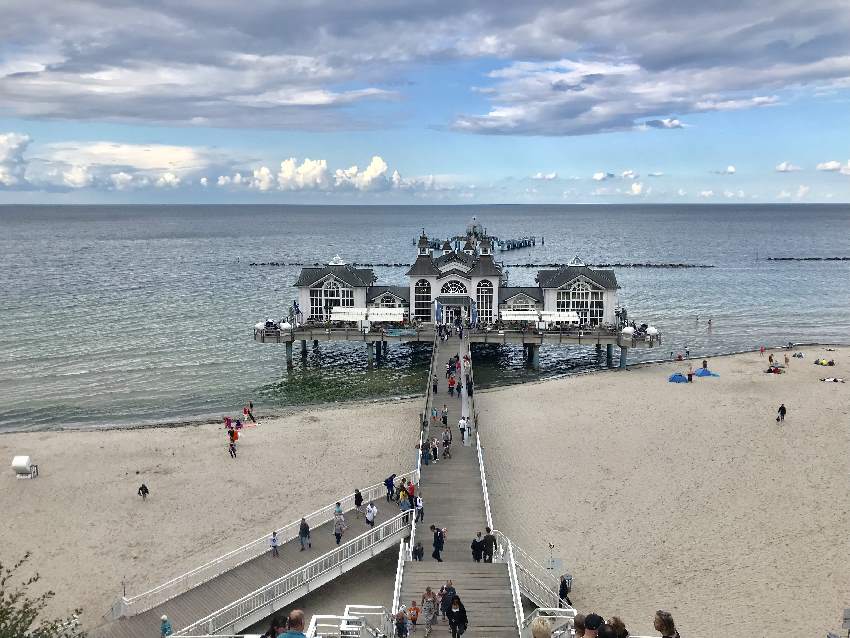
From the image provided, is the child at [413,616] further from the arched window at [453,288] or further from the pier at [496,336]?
the arched window at [453,288]

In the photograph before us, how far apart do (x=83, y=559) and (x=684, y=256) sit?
4893 inches

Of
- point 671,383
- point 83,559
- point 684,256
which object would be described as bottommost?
point 83,559

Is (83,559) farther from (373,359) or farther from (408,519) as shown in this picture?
(373,359)

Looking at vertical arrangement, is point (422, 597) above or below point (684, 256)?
below

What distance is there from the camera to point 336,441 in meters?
31.3

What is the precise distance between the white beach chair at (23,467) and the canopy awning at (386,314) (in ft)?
74.0

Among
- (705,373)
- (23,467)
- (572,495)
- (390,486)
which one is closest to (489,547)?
(390,486)

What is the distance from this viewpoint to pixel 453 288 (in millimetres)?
47875

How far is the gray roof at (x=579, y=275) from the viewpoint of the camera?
155 ft

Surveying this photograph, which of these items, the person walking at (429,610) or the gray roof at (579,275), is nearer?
the person walking at (429,610)

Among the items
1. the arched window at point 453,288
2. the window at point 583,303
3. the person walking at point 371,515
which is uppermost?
the arched window at point 453,288

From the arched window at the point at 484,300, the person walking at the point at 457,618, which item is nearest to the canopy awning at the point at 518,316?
the arched window at the point at 484,300

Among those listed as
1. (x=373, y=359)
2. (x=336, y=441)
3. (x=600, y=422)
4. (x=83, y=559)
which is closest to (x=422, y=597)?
(x=83, y=559)

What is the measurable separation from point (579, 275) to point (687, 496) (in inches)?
957
